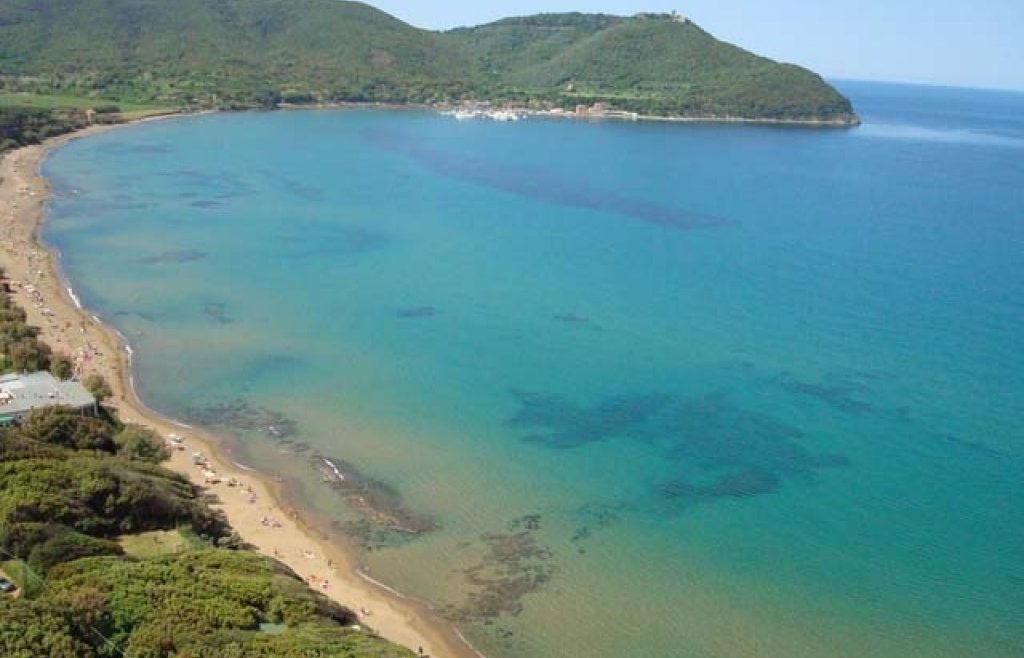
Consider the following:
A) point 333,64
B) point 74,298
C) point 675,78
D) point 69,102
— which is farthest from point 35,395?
point 675,78

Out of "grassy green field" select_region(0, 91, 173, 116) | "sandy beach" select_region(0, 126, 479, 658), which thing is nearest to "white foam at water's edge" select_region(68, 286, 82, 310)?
"sandy beach" select_region(0, 126, 479, 658)

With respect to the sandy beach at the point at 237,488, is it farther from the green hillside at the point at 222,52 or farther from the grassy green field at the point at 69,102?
the green hillside at the point at 222,52

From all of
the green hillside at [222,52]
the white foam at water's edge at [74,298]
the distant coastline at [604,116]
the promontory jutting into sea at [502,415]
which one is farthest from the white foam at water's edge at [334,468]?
the distant coastline at [604,116]

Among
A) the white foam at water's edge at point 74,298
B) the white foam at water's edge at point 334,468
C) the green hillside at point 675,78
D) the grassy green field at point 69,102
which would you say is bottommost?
the white foam at water's edge at point 334,468

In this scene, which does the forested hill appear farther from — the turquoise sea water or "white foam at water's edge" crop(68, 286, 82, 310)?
"white foam at water's edge" crop(68, 286, 82, 310)

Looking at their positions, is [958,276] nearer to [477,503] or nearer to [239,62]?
[477,503]

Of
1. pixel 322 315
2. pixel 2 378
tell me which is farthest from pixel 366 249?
pixel 2 378
